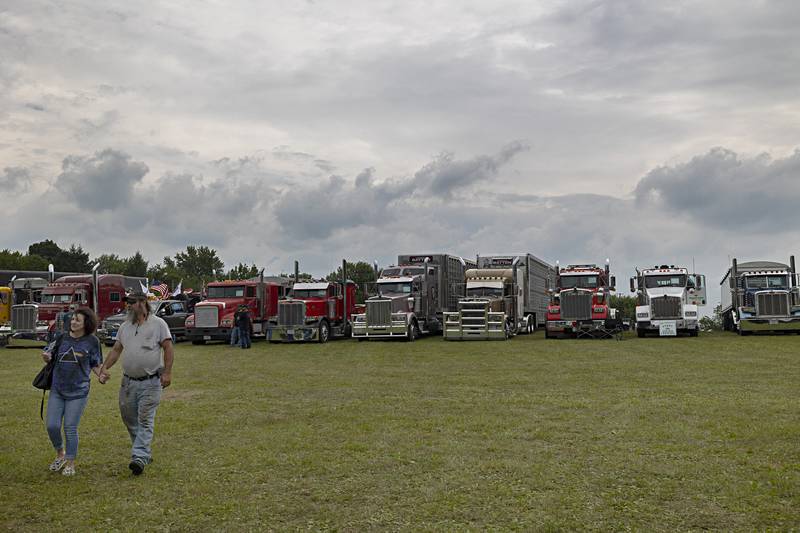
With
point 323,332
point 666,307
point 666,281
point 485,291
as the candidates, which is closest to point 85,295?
point 323,332

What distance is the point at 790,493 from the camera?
7.31m

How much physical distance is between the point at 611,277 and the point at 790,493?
26.8 metres

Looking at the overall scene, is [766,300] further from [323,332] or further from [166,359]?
[166,359]

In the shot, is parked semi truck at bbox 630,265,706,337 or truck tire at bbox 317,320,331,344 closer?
parked semi truck at bbox 630,265,706,337

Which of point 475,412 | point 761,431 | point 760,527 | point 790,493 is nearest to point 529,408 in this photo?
point 475,412

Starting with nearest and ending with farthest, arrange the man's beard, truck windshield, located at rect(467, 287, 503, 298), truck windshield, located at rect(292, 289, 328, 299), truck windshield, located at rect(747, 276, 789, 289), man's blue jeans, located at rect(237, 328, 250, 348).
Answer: the man's beard
man's blue jeans, located at rect(237, 328, 250, 348)
truck windshield, located at rect(747, 276, 789, 289)
truck windshield, located at rect(467, 287, 503, 298)
truck windshield, located at rect(292, 289, 328, 299)

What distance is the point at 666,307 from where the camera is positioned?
32.3 m

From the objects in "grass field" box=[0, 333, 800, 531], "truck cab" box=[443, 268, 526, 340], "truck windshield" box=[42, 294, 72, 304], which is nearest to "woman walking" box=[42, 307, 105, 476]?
"grass field" box=[0, 333, 800, 531]

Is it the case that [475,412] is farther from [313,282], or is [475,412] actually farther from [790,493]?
[313,282]

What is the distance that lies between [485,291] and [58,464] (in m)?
26.9

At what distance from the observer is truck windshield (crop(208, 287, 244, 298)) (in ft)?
116

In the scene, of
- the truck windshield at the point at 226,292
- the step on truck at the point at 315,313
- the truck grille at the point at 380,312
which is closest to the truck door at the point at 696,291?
the truck grille at the point at 380,312

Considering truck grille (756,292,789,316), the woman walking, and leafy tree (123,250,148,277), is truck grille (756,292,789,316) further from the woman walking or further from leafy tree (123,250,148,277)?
leafy tree (123,250,148,277)

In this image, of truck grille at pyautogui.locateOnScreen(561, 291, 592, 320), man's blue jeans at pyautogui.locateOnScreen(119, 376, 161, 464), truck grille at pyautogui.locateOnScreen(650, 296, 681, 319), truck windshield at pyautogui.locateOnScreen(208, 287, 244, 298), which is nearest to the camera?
man's blue jeans at pyautogui.locateOnScreen(119, 376, 161, 464)
